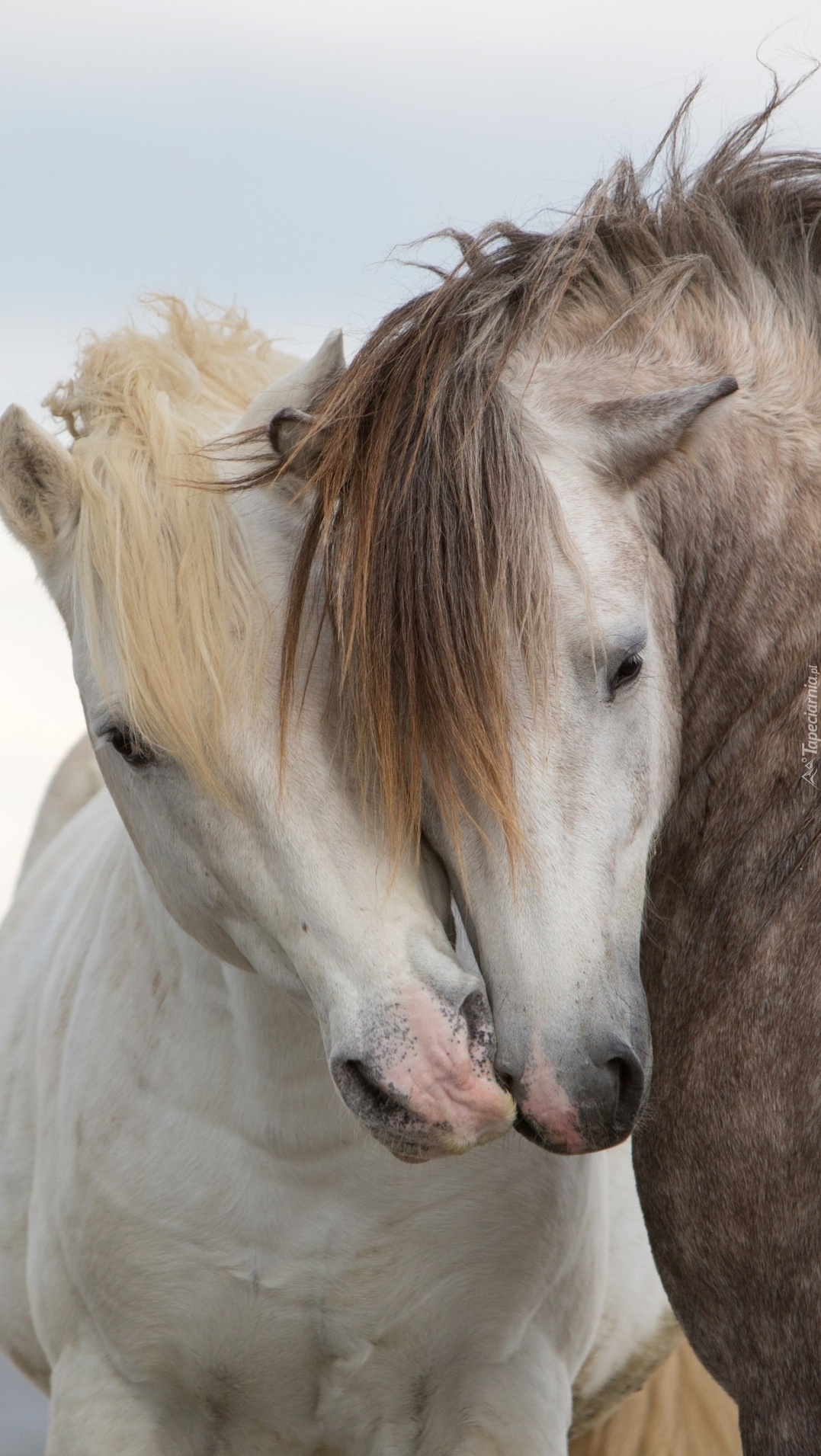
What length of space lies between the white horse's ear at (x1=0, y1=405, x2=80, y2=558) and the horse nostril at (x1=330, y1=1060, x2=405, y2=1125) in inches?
32.0

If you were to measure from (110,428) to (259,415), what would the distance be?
207 millimetres

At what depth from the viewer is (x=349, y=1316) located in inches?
79.8

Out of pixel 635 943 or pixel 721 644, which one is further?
pixel 721 644

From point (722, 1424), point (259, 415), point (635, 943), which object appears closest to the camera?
point (635, 943)

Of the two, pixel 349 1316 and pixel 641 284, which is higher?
pixel 641 284

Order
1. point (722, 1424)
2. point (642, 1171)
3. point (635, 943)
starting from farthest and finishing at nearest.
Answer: point (722, 1424) → point (642, 1171) → point (635, 943)

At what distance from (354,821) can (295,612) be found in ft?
0.84

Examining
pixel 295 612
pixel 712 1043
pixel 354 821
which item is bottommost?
pixel 712 1043

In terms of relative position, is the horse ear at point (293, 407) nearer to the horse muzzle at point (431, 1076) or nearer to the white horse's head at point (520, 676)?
the white horse's head at point (520, 676)

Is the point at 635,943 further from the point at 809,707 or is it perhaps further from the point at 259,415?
the point at 259,415

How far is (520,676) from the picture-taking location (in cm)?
166

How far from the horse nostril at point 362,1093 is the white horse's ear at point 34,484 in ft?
2.67

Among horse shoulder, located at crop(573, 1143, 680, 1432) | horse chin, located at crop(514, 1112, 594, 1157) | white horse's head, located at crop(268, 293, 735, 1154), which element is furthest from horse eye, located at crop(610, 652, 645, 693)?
horse shoulder, located at crop(573, 1143, 680, 1432)

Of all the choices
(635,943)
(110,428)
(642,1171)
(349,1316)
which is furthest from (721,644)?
(349,1316)
